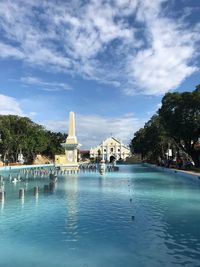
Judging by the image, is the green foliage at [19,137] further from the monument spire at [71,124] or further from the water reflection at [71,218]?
the water reflection at [71,218]

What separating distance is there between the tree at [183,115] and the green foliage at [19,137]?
142 feet

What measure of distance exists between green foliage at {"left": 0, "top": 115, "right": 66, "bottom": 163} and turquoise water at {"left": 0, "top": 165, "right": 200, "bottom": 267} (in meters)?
64.6

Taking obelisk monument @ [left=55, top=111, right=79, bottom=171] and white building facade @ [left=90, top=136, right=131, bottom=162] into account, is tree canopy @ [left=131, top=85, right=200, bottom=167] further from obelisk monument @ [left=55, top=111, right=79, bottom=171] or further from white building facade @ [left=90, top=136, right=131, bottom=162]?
white building facade @ [left=90, top=136, right=131, bottom=162]

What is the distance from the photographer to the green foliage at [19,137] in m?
84.6

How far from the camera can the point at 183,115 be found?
5144cm

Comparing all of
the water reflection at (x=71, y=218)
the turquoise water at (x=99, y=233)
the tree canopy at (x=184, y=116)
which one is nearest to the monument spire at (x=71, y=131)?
the tree canopy at (x=184, y=116)

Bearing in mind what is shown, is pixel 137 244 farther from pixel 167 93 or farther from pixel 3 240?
pixel 167 93

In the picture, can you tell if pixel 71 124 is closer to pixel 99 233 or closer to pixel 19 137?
pixel 19 137

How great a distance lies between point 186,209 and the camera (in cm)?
1931

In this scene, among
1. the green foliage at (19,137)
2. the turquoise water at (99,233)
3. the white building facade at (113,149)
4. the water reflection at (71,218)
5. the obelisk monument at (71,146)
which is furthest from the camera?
the white building facade at (113,149)

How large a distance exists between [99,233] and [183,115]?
40279 millimetres

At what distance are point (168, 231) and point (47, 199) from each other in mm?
11409

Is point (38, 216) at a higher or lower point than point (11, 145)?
lower

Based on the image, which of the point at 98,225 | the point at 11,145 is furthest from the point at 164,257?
the point at 11,145
